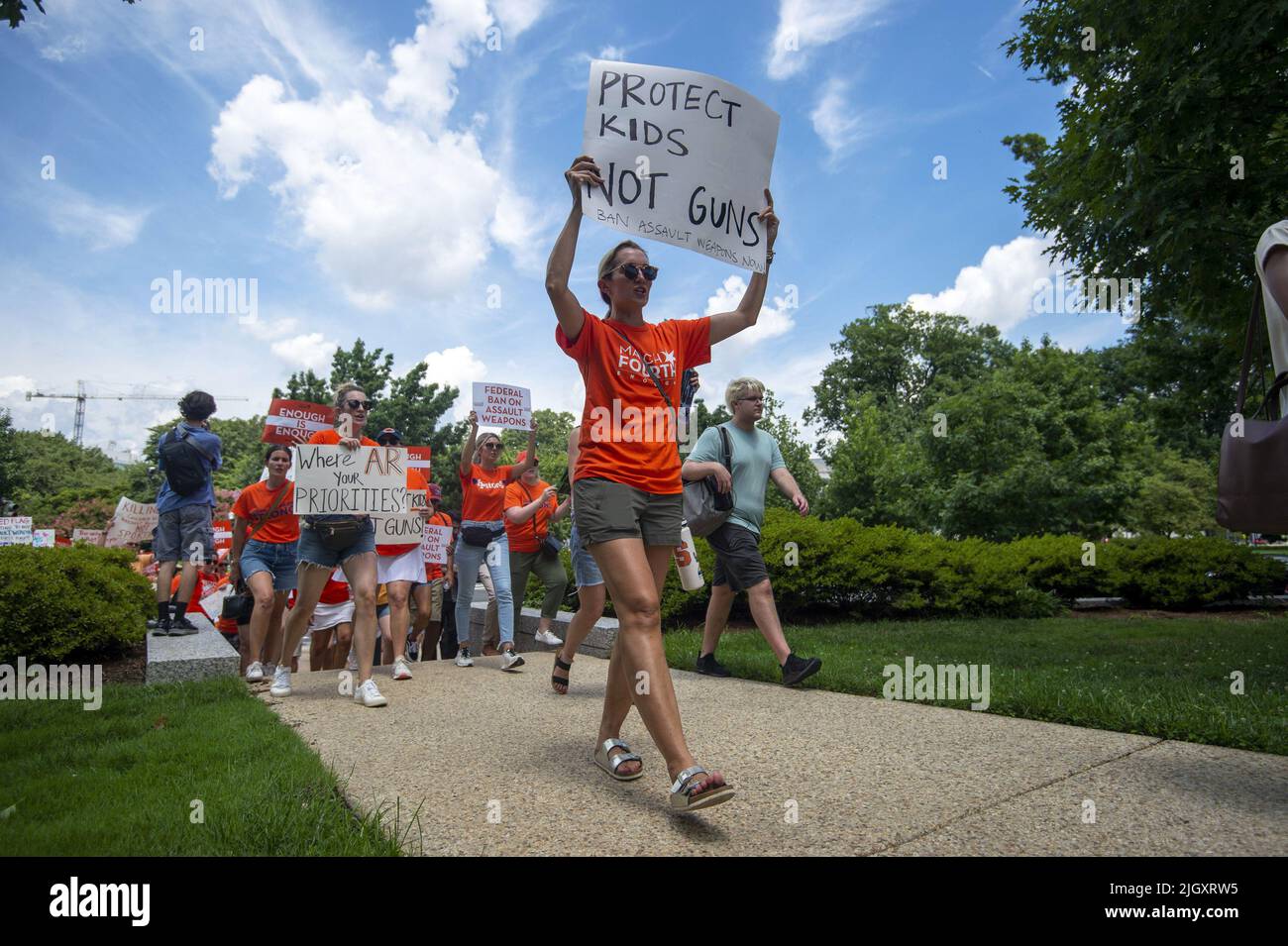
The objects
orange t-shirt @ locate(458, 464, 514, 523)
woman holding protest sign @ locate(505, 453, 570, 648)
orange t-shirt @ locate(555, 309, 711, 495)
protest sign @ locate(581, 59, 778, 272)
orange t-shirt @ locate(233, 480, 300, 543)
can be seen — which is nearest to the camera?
orange t-shirt @ locate(555, 309, 711, 495)

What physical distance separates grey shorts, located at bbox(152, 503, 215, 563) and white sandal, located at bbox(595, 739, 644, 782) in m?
5.26

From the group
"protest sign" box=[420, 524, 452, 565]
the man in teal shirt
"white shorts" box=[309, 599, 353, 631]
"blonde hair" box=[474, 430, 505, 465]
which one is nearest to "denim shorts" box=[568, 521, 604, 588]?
the man in teal shirt

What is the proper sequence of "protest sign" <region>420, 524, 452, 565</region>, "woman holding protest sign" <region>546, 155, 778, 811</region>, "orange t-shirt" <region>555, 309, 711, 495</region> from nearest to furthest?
"woman holding protest sign" <region>546, 155, 778, 811</region>, "orange t-shirt" <region>555, 309, 711, 495</region>, "protest sign" <region>420, 524, 452, 565</region>

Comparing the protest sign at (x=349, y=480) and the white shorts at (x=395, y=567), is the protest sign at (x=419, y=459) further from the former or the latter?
the protest sign at (x=349, y=480)

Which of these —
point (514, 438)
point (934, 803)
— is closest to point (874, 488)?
point (934, 803)

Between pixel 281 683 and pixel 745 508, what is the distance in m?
3.57

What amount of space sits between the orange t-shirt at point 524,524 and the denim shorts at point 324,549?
1.85 metres

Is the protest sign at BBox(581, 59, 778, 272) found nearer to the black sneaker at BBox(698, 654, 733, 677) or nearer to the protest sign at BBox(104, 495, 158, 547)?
the black sneaker at BBox(698, 654, 733, 677)

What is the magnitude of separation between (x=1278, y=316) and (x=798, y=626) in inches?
302

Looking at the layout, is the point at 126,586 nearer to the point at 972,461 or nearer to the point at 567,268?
the point at 567,268

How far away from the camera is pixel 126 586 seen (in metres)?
7.16

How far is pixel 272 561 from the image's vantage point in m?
6.67

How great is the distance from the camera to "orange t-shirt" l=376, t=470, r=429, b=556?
22.7 feet
